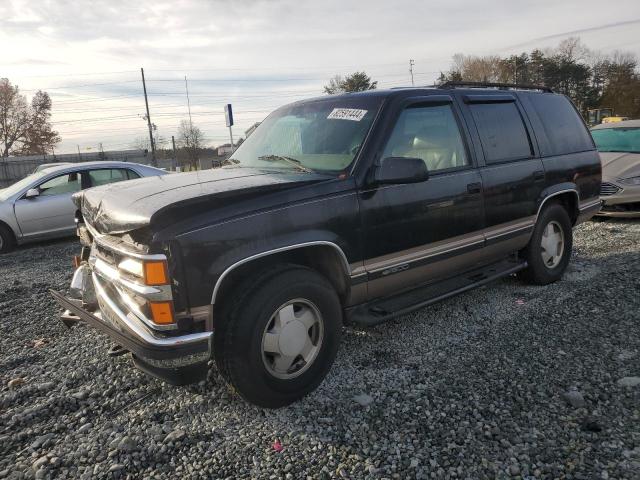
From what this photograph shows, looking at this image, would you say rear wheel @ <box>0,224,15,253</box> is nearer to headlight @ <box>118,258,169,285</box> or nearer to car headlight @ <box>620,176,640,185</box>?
headlight @ <box>118,258,169,285</box>

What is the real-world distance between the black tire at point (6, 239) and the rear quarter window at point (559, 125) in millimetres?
8403

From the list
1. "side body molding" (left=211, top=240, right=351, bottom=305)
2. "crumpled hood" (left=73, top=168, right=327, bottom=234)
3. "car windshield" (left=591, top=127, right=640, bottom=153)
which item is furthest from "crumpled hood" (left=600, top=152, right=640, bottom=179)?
"crumpled hood" (left=73, top=168, right=327, bottom=234)

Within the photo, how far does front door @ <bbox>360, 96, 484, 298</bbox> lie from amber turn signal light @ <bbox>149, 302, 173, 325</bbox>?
1397mm

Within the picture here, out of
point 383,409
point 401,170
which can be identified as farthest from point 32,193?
point 383,409

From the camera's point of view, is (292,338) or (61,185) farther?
(61,185)

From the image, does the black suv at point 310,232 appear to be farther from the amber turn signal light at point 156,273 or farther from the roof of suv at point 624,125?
the roof of suv at point 624,125

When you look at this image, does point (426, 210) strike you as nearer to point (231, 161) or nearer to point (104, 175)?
point (231, 161)

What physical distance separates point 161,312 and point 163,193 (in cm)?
77

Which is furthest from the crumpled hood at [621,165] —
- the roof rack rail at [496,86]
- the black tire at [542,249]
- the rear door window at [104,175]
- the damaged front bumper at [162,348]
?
the rear door window at [104,175]

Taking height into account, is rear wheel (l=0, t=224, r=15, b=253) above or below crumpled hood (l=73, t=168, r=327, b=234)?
below

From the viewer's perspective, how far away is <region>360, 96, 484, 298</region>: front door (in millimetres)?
3463

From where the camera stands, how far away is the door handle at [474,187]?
406 cm

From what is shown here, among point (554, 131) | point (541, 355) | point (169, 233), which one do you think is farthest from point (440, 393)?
point (554, 131)

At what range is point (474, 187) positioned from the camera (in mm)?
4098
